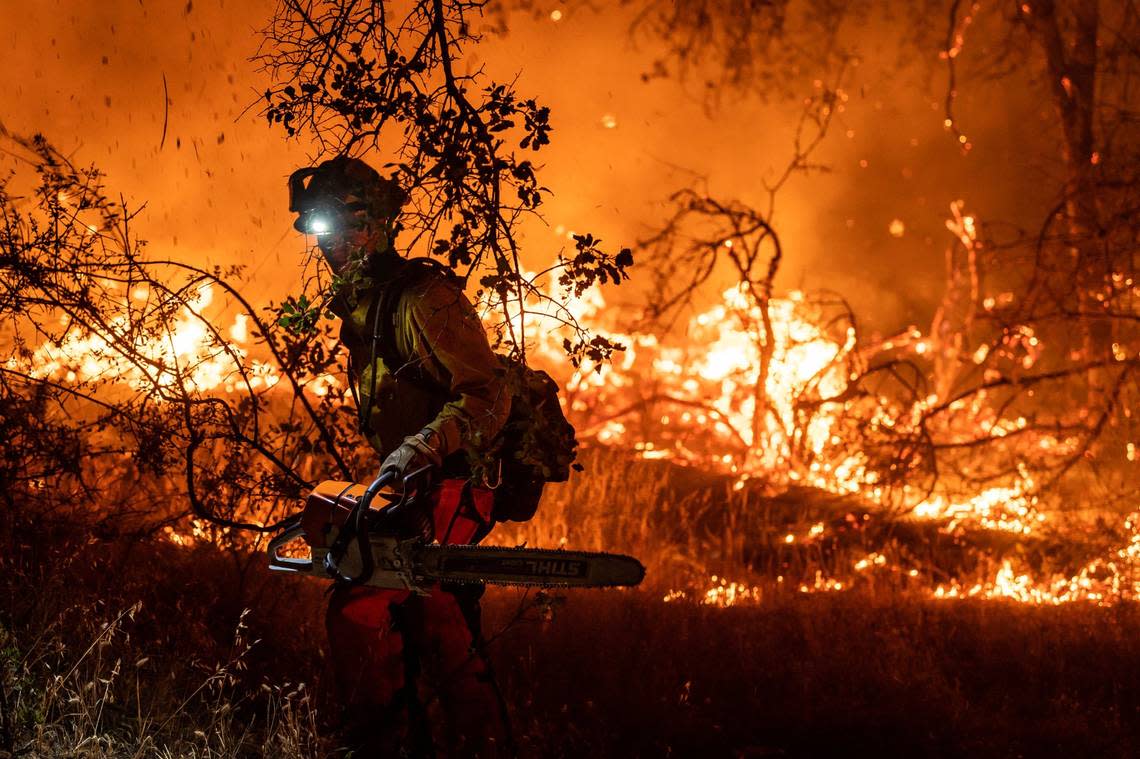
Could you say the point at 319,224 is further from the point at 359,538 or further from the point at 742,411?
the point at 742,411

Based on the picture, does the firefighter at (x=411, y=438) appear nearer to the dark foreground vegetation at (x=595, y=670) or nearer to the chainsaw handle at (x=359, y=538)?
the chainsaw handle at (x=359, y=538)

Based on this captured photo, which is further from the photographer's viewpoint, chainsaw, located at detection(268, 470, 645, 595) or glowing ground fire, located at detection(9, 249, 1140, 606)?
glowing ground fire, located at detection(9, 249, 1140, 606)

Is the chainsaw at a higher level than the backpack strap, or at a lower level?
lower

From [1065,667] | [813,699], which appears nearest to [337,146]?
[813,699]

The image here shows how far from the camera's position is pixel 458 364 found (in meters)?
3.44

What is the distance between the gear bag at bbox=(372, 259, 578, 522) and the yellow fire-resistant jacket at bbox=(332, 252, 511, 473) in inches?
0.9

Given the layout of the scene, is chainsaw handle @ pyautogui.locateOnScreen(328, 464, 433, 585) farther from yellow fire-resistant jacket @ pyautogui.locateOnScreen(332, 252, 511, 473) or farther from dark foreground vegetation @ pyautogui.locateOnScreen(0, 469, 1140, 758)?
dark foreground vegetation @ pyautogui.locateOnScreen(0, 469, 1140, 758)

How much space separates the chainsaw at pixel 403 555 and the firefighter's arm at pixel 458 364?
0.62 ft

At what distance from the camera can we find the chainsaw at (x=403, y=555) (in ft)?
10.6

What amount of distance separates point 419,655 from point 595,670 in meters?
1.36

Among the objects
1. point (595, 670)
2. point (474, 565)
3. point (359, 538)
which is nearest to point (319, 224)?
point (359, 538)

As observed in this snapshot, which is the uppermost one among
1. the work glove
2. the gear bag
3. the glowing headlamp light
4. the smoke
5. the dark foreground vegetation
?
the smoke

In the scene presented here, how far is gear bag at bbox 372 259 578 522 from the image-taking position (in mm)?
3221

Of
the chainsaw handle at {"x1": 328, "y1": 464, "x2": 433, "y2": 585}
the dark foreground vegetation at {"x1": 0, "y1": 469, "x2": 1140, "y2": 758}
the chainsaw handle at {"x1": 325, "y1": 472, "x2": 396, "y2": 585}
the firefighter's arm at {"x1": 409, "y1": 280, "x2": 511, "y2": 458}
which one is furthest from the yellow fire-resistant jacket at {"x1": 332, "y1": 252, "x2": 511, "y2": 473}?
the dark foreground vegetation at {"x1": 0, "y1": 469, "x2": 1140, "y2": 758}
